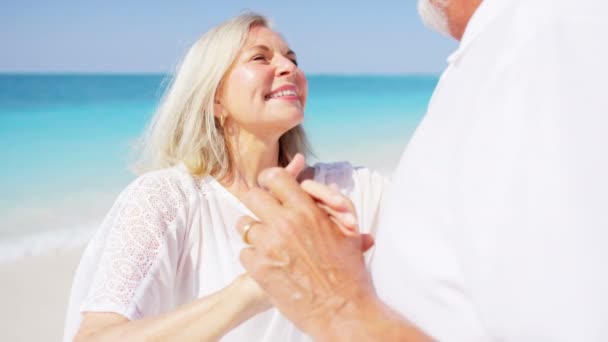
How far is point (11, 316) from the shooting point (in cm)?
444

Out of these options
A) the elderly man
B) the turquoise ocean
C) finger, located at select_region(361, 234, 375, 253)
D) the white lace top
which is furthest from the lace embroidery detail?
the elderly man

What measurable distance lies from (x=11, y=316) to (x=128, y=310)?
3033 millimetres

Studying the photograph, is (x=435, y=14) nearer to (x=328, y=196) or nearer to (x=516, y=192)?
(x=328, y=196)

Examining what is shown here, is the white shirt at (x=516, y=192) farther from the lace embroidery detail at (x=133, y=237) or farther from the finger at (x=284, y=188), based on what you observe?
the lace embroidery detail at (x=133, y=237)

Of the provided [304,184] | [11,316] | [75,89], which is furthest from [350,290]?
[75,89]

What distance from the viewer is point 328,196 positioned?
44.3 inches

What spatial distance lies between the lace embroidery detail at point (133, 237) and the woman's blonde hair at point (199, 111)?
1.09ft

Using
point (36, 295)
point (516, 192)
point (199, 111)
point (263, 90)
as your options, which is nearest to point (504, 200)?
point (516, 192)

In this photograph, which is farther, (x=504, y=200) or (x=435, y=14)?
(x=435, y=14)

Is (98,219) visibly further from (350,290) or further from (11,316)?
(350,290)

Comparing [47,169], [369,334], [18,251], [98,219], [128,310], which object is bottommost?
[47,169]

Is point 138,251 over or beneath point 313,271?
beneath

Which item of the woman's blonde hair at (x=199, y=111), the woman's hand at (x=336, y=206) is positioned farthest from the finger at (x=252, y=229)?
the woman's blonde hair at (x=199, y=111)

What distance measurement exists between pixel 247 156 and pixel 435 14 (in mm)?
1575
